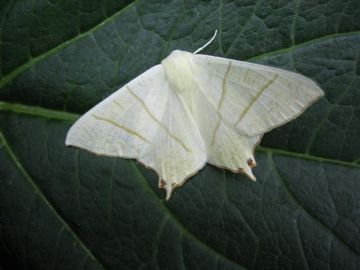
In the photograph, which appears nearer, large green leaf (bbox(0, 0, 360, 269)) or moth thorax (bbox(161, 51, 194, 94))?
large green leaf (bbox(0, 0, 360, 269))

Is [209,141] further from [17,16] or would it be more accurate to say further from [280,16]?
[17,16]

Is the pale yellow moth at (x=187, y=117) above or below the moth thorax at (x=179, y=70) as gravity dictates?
below

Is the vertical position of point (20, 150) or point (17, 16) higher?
point (17, 16)

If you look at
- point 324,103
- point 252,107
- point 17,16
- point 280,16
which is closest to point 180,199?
point 252,107

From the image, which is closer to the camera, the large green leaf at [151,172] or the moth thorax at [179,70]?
the large green leaf at [151,172]

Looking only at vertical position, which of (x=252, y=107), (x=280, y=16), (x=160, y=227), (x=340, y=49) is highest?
(x=280, y=16)
